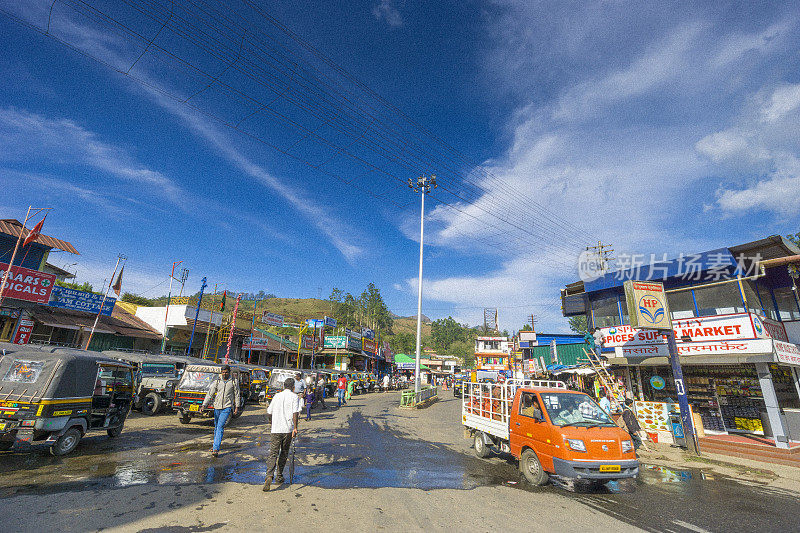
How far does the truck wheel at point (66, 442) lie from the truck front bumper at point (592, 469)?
404 inches

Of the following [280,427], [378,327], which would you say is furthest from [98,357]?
[378,327]

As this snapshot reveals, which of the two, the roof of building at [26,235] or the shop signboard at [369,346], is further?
the shop signboard at [369,346]

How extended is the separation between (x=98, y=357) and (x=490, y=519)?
9.41m

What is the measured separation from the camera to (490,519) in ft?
17.2

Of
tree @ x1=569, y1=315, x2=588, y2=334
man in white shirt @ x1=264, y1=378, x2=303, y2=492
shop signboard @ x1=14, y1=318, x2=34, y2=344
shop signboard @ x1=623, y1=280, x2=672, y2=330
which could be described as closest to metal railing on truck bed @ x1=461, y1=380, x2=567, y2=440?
shop signboard @ x1=623, y1=280, x2=672, y2=330

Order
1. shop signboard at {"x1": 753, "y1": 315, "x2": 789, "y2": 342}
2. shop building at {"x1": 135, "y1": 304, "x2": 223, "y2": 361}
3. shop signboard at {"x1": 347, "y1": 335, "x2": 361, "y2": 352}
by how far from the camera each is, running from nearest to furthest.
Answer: shop signboard at {"x1": 753, "y1": 315, "x2": 789, "y2": 342} < shop building at {"x1": 135, "y1": 304, "x2": 223, "y2": 361} < shop signboard at {"x1": 347, "y1": 335, "x2": 361, "y2": 352}

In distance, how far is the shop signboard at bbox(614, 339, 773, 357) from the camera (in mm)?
11359

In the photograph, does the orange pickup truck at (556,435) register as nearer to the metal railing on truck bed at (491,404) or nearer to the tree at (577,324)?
the metal railing on truck bed at (491,404)

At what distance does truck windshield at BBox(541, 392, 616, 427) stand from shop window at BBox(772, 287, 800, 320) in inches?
524

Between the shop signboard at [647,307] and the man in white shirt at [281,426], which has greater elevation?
the shop signboard at [647,307]

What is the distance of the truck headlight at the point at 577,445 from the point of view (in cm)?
651

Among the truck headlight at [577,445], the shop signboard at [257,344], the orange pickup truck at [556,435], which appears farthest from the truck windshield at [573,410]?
the shop signboard at [257,344]

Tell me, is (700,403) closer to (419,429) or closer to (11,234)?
(419,429)

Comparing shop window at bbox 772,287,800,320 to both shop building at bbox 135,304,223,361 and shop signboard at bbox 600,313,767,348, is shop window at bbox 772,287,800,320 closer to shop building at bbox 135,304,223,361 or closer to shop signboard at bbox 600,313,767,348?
shop signboard at bbox 600,313,767,348
